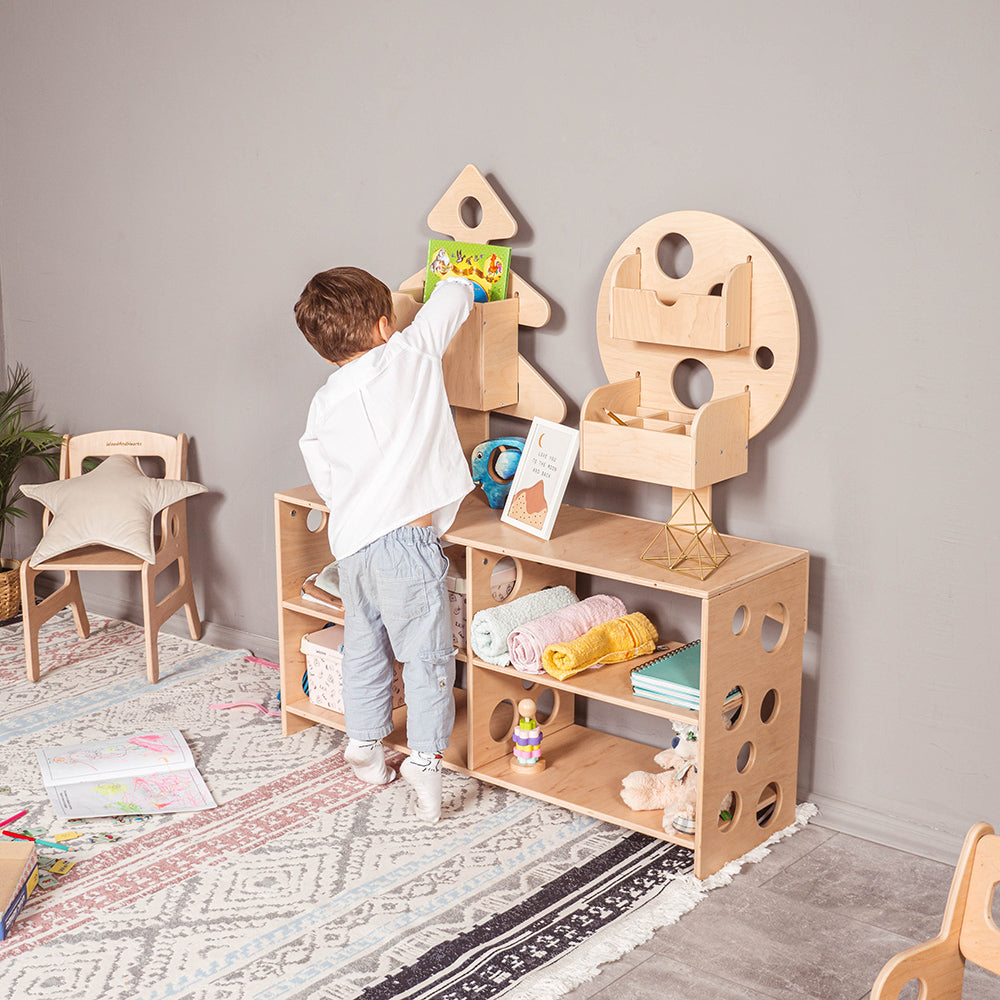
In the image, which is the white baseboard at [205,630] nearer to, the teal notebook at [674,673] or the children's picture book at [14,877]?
the children's picture book at [14,877]

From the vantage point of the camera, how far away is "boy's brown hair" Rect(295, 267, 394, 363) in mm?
2574

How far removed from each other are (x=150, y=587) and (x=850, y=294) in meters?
2.08

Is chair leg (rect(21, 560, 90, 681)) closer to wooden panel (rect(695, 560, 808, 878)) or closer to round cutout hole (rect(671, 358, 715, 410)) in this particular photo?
round cutout hole (rect(671, 358, 715, 410))

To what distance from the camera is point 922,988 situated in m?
1.46

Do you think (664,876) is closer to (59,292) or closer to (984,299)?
(984,299)

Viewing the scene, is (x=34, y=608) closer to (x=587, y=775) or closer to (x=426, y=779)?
(x=426, y=779)

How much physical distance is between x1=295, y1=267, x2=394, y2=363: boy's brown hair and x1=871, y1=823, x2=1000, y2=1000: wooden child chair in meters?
1.63

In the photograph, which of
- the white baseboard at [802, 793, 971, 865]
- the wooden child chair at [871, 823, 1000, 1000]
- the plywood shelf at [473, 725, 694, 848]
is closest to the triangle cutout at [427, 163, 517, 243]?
the plywood shelf at [473, 725, 694, 848]

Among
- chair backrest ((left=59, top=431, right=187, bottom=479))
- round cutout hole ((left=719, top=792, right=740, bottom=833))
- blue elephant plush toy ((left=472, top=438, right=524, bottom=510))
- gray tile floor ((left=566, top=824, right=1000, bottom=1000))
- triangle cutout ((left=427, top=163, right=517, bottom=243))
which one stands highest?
triangle cutout ((left=427, top=163, right=517, bottom=243))

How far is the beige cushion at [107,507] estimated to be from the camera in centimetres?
348

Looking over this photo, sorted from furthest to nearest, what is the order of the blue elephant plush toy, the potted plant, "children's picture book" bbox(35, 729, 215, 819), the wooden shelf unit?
the potted plant < the blue elephant plush toy < "children's picture book" bbox(35, 729, 215, 819) < the wooden shelf unit

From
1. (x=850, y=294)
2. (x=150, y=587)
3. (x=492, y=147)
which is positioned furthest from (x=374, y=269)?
(x=850, y=294)

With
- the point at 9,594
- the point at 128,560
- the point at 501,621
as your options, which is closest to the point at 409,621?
the point at 501,621

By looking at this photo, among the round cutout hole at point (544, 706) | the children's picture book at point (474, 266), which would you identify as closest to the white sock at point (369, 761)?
the round cutout hole at point (544, 706)
